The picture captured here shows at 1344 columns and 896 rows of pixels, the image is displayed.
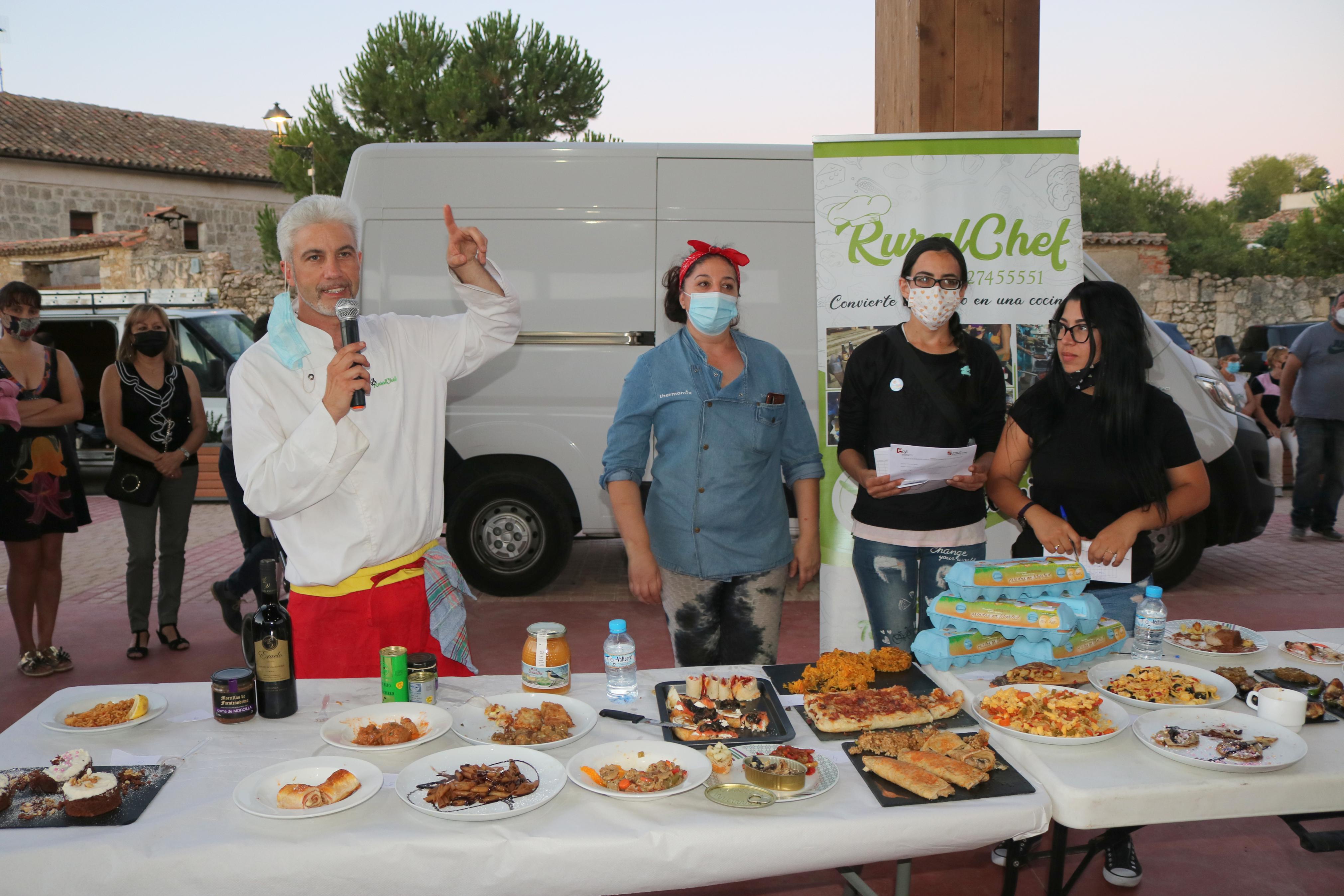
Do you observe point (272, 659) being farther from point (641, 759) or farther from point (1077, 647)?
point (1077, 647)

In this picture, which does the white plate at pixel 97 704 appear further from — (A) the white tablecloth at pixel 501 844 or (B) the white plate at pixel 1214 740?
(B) the white plate at pixel 1214 740

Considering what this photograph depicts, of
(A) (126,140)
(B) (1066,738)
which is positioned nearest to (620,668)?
(B) (1066,738)

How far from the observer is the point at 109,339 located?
11156 mm

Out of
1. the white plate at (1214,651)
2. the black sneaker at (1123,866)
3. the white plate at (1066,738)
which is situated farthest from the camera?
the black sneaker at (1123,866)

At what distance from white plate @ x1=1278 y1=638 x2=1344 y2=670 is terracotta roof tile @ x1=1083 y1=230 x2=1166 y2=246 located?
72.5 ft

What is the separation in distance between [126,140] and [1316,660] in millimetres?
31886

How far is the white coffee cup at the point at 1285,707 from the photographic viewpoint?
6.64ft

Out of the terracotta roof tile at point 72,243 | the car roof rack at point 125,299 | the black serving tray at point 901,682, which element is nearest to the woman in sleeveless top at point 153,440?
the black serving tray at point 901,682

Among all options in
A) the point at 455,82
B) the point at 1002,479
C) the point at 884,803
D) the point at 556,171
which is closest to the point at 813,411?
the point at 556,171

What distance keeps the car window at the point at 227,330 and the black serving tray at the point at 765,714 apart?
8.77 m

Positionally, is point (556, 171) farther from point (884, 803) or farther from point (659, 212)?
point (884, 803)

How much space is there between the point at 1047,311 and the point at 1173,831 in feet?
6.41

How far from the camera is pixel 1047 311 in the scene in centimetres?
373

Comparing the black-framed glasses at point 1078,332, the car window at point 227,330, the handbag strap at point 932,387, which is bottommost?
the handbag strap at point 932,387
